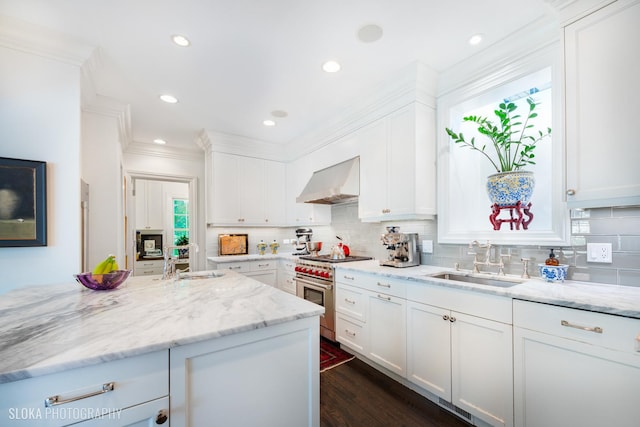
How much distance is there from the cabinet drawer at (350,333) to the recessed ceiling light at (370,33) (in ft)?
7.92

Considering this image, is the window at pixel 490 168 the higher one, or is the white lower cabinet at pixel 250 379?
the window at pixel 490 168

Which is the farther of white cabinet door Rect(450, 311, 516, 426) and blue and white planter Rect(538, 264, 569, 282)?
Answer: blue and white planter Rect(538, 264, 569, 282)

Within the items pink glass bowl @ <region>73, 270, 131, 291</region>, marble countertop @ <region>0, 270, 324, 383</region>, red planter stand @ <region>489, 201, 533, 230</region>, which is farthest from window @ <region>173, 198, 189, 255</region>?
red planter stand @ <region>489, 201, 533, 230</region>

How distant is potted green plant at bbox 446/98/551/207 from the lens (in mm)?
2021

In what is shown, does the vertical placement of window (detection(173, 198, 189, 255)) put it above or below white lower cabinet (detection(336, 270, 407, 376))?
above

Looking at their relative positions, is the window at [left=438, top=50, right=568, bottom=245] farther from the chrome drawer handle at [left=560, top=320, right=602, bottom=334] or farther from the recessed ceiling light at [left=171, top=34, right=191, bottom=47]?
the recessed ceiling light at [left=171, top=34, right=191, bottom=47]

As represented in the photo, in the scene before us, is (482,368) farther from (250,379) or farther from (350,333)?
(250,379)

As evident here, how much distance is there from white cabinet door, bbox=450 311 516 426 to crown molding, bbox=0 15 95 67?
338 centimetres

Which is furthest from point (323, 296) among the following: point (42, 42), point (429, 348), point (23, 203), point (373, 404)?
point (42, 42)

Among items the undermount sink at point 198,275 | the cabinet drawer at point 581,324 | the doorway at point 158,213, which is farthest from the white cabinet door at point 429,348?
the doorway at point 158,213

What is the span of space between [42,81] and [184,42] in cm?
112

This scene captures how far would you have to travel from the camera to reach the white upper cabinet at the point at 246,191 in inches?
162

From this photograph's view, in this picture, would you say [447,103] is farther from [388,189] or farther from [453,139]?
[388,189]

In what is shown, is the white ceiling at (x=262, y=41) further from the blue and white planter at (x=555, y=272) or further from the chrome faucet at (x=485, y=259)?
the blue and white planter at (x=555, y=272)
